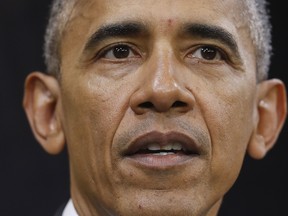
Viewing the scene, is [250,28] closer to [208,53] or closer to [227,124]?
[208,53]

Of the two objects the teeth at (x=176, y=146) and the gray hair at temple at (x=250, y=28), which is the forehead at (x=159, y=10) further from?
the teeth at (x=176, y=146)

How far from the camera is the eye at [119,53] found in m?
2.22

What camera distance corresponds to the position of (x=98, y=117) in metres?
2.18

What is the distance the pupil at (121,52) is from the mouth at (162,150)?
26cm

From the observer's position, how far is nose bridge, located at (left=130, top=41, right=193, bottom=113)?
207 cm

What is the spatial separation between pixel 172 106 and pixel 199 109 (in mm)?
88

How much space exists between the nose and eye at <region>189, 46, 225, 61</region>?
0.35 ft

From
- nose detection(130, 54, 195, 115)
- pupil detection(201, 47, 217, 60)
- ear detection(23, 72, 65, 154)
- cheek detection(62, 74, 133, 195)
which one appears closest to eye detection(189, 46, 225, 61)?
pupil detection(201, 47, 217, 60)

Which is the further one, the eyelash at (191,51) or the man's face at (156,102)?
the eyelash at (191,51)

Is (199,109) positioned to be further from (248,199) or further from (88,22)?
(248,199)

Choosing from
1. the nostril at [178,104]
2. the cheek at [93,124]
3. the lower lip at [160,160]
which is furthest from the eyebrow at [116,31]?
the lower lip at [160,160]

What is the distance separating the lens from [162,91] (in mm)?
2068

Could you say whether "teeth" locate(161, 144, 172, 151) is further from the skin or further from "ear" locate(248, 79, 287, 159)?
"ear" locate(248, 79, 287, 159)

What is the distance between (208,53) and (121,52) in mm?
230
